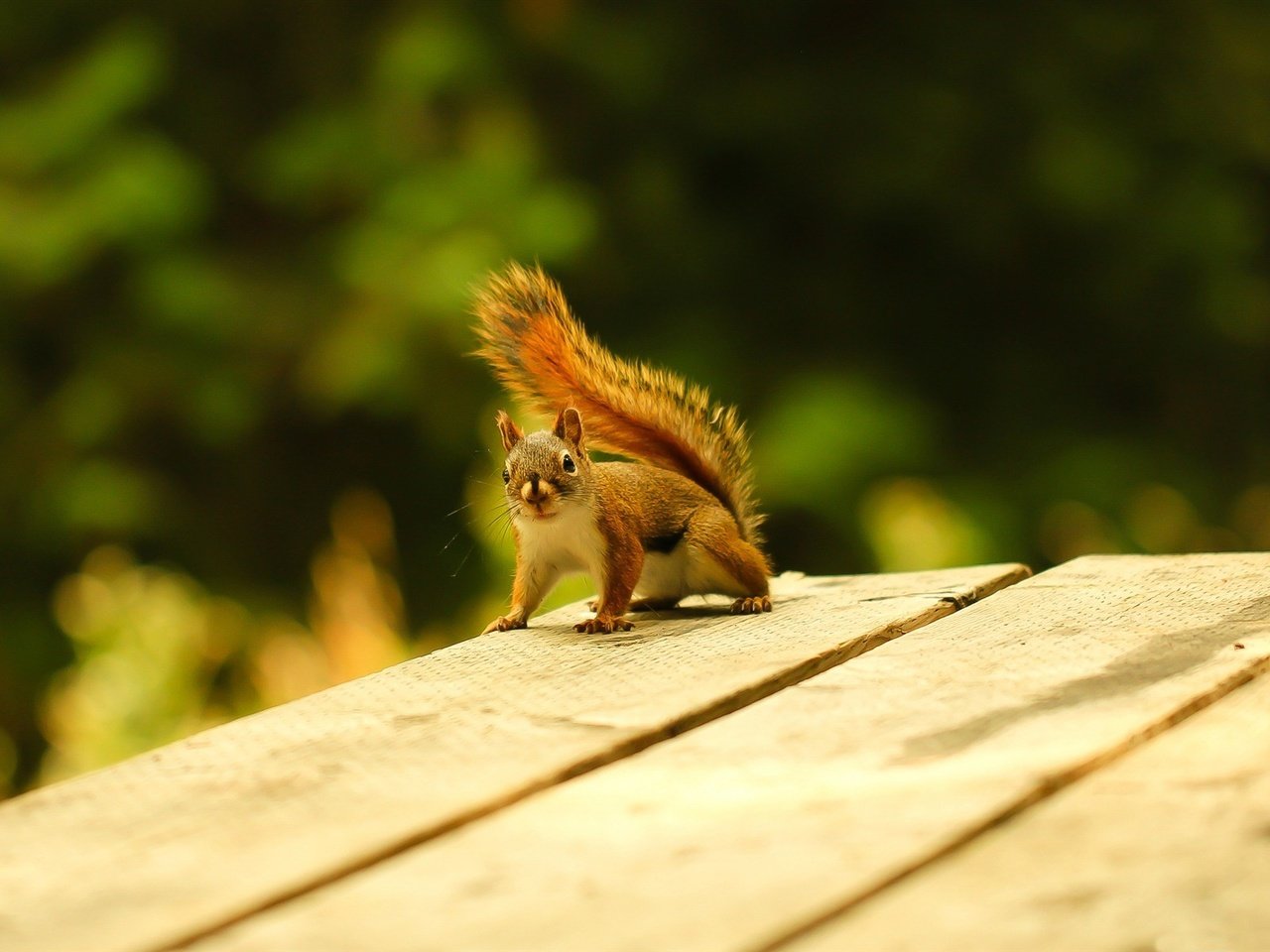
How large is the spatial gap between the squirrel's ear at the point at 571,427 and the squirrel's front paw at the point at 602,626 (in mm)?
207

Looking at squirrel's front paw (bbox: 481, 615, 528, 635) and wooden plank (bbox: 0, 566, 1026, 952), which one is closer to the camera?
wooden plank (bbox: 0, 566, 1026, 952)

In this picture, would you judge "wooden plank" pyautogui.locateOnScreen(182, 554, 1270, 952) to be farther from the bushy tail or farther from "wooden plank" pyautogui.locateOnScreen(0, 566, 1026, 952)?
the bushy tail

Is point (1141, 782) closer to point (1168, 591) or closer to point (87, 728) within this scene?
point (1168, 591)

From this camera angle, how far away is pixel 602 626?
3.77 ft

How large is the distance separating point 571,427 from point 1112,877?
0.86 metres

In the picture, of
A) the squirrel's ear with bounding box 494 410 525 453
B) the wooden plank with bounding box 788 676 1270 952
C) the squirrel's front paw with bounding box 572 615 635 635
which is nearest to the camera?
the wooden plank with bounding box 788 676 1270 952

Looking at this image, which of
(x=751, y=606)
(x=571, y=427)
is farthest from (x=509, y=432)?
(x=751, y=606)

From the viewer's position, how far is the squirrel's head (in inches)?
50.0

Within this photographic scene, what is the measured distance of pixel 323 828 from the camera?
623 mm

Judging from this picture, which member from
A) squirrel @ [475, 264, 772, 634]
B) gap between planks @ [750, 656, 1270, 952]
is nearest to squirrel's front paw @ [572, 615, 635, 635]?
squirrel @ [475, 264, 772, 634]

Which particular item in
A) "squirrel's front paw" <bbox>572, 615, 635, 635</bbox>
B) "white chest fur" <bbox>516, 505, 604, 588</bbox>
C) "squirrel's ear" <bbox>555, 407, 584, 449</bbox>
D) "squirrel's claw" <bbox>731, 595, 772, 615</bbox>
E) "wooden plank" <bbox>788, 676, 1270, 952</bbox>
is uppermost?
"squirrel's ear" <bbox>555, 407, 584, 449</bbox>

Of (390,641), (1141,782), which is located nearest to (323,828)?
(1141,782)

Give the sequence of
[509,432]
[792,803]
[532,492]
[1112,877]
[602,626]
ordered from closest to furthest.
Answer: [1112,877], [792,803], [602,626], [532,492], [509,432]

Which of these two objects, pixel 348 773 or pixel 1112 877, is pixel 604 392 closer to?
pixel 348 773
